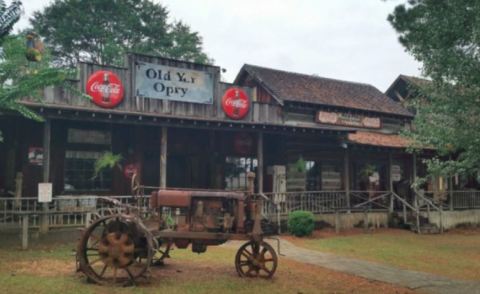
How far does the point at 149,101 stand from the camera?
1658 centimetres

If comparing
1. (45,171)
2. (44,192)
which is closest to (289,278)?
(44,192)

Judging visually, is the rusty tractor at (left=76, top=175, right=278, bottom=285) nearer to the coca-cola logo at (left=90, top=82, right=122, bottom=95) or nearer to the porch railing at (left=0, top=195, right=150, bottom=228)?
the porch railing at (left=0, top=195, right=150, bottom=228)

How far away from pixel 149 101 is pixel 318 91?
Result: 10141 millimetres

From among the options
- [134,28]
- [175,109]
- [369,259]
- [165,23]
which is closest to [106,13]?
[134,28]

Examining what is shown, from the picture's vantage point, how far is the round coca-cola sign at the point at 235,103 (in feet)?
59.4

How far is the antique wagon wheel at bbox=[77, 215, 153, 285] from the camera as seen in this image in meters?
7.65

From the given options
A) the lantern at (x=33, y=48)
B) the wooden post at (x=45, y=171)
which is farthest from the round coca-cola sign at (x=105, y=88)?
the lantern at (x=33, y=48)

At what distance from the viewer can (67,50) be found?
124 feet

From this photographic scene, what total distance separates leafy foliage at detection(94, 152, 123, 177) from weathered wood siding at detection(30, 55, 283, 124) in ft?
5.30

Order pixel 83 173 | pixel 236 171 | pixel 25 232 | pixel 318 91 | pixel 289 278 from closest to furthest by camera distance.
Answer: pixel 289 278 < pixel 25 232 < pixel 83 173 < pixel 236 171 < pixel 318 91

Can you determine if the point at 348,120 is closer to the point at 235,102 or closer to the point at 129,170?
the point at 235,102

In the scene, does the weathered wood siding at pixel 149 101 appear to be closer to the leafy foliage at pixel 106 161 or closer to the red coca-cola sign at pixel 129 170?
the leafy foliage at pixel 106 161

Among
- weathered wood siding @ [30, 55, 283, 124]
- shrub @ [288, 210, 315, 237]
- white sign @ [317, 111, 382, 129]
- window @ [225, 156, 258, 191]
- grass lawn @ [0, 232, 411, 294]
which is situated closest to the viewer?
grass lawn @ [0, 232, 411, 294]

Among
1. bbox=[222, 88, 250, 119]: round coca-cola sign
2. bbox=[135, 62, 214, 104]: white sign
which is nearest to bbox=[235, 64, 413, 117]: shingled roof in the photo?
bbox=[222, 88, 250, 119]: round coca-cola sign
